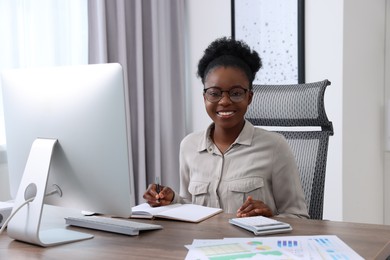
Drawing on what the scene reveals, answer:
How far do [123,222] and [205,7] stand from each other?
2.45m

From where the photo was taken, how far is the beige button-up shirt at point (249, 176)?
1700 millimetres

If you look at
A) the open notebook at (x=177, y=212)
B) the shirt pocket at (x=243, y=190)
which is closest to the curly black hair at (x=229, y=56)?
the shirt pocket at (x=243, y=190)

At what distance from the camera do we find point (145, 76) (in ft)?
10.9

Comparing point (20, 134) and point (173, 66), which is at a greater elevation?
point (173, 66)

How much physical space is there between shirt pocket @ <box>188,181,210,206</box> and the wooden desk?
0.95ft

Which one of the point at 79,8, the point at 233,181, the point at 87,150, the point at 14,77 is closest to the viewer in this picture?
the point at 87,150

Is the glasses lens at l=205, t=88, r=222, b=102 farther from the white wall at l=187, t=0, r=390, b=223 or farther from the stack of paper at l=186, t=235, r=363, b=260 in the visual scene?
the white wall at l=187, t=0, r=390, b=223

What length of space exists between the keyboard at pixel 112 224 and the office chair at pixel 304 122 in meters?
0.72

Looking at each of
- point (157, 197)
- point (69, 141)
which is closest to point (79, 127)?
point (69, 141)

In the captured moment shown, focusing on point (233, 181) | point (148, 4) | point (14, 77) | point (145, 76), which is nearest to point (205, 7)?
point (148, 4)

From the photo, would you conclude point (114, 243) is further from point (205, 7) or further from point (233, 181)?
point (205, 7)

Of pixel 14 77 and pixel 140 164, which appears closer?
pixel 14 77

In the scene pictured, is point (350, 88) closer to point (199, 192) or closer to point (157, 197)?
point (199, 192)

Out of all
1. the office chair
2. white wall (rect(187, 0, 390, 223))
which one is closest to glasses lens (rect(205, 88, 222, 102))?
the office chair
